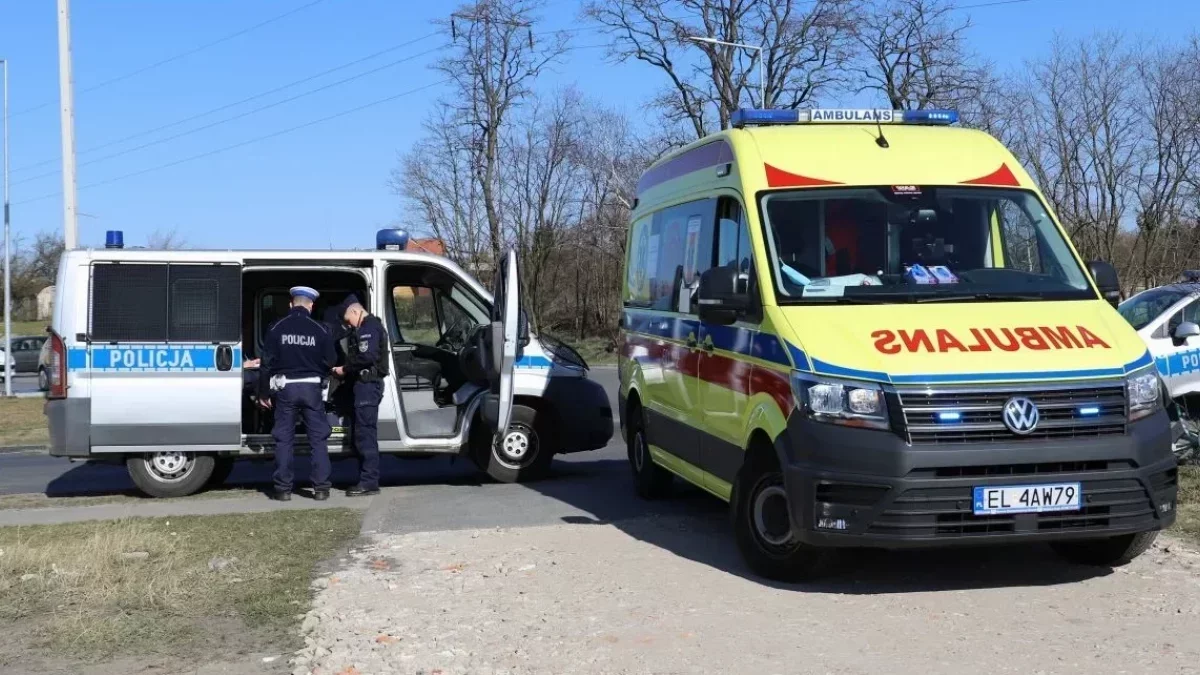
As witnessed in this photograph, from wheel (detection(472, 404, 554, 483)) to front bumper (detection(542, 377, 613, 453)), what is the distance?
0.53 ft

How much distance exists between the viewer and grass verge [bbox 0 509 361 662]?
237 inches

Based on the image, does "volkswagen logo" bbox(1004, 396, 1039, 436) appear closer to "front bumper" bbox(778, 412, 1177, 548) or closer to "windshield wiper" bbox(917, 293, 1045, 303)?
"front bumper" bbox(778, 412, 1177, 548)

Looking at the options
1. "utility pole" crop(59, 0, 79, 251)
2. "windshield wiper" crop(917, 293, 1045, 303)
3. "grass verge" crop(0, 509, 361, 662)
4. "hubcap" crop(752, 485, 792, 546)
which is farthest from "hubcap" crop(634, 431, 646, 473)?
"utility pole" crop(59, 0, 79, 251)

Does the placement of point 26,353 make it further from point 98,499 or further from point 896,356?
point 896,356

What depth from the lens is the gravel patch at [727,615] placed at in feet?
17.7

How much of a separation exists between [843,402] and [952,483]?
65cm

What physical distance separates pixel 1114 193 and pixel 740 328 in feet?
95.2

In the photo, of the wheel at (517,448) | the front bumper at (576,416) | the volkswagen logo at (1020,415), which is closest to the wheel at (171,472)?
the wheel at (517,448)

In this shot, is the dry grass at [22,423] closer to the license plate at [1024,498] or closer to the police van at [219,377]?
the police van at [219,377]

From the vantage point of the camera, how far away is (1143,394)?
6.28 metres

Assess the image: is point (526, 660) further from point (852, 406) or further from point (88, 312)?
point (88, 312)

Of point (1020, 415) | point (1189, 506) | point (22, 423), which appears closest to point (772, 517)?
point (1020, 415)

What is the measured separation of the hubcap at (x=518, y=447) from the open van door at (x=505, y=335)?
860 millimetres

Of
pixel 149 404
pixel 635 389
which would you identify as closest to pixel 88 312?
pixel 149 404
